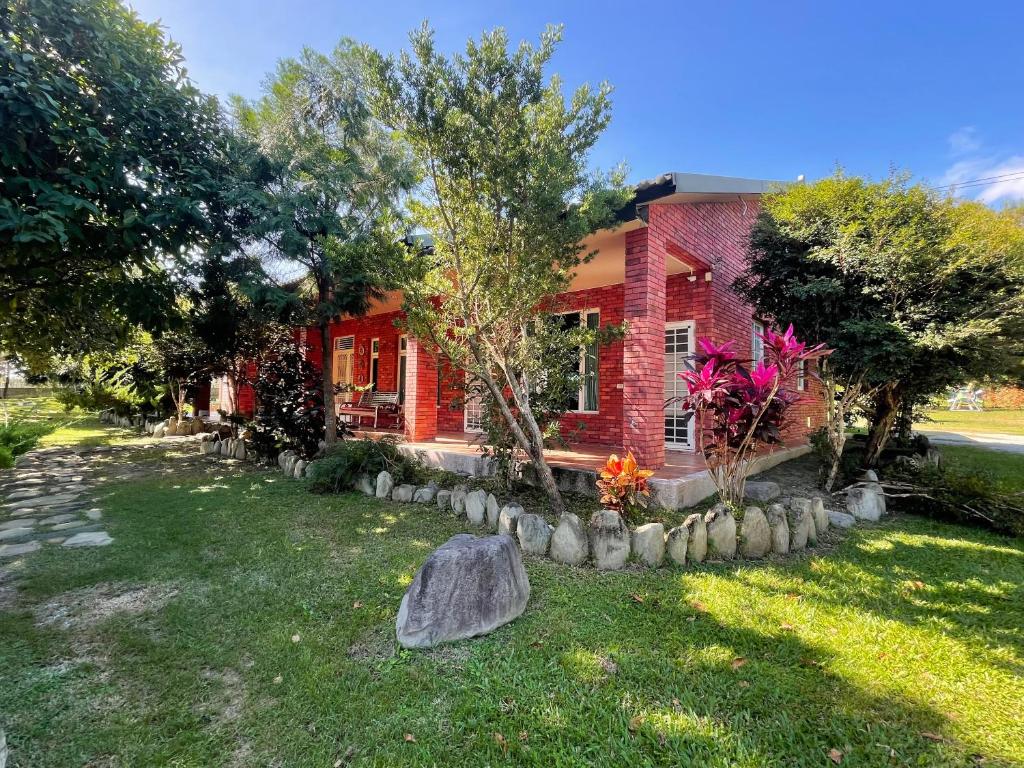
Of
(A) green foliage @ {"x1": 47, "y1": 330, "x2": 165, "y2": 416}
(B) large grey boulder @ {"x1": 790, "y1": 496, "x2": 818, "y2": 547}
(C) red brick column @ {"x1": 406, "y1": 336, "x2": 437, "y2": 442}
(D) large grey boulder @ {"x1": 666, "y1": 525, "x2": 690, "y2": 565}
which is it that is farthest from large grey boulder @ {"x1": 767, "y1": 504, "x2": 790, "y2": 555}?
(A) green foliage @ {"x1": 47, "y1": 330, "x2": 165, "y2": 416}

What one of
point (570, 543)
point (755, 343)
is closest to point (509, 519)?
point (570, 543)

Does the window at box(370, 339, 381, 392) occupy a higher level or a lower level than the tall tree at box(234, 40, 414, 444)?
lower

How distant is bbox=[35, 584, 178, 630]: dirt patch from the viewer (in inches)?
116

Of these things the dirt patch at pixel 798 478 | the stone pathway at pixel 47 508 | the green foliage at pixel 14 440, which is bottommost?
the stone pathway at pixel 47 508

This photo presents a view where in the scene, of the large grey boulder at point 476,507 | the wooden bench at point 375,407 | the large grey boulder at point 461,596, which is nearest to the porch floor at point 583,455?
the large grey boulder at point 476,507

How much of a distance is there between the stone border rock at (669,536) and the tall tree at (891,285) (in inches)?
91.9

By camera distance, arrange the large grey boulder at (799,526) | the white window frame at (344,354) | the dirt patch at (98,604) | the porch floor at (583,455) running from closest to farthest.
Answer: the dirt patch at (98,604), the large grey boulder at (799,526), the porch floor at (583,455), the white window frame at (344,354)

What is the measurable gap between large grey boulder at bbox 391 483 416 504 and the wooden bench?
4839 millimetres

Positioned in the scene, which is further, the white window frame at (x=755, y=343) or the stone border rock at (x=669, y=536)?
the white window frame at (x=755, y=343)

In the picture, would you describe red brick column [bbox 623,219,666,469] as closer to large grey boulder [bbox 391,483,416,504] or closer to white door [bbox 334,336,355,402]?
large grey boulder [bbox 391,483,416,504]

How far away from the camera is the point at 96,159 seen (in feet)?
16.2

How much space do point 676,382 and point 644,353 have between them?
10.8ft

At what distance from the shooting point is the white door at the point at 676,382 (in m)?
8.16

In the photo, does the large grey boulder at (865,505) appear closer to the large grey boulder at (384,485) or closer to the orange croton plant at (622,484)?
the orange croton plant at (622,484)
